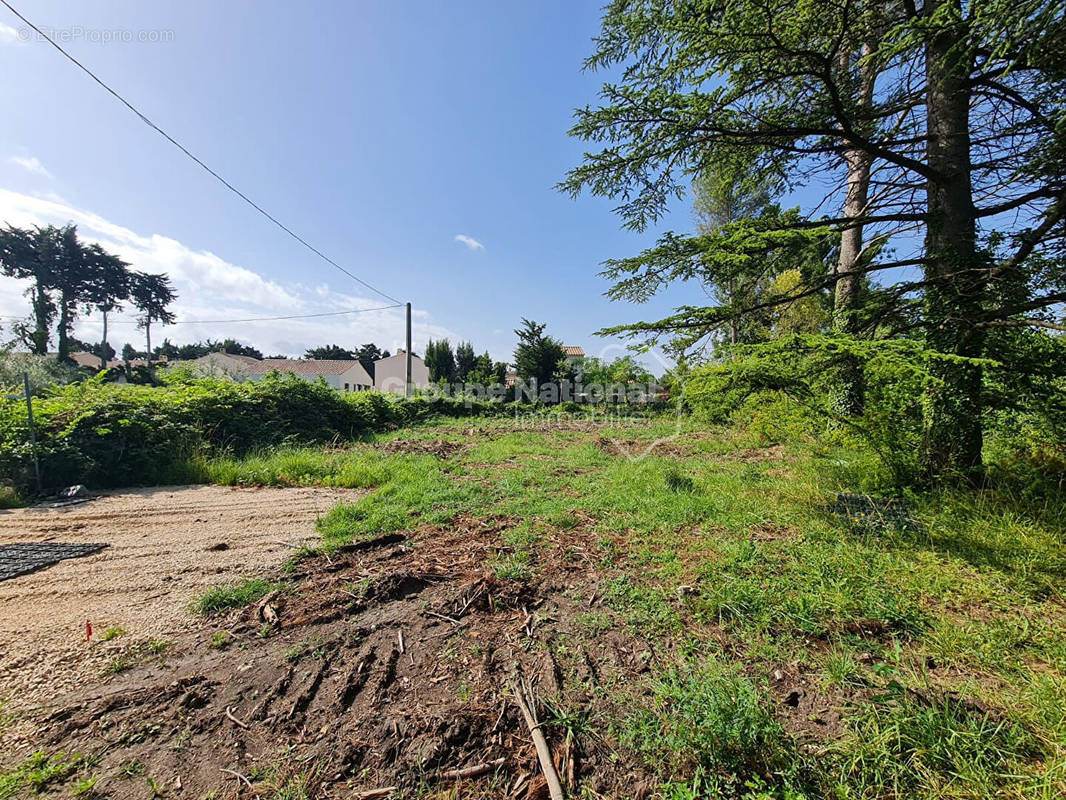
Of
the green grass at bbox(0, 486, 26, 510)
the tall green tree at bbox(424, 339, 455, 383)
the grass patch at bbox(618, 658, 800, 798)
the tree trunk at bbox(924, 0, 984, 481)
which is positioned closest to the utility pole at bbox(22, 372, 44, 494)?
the green grass at bbox(0, 486, 26, 510)

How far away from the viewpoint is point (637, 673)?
193 cm

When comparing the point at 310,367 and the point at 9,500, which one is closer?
the point at 9,500

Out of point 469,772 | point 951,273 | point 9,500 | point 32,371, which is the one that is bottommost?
point 469,772

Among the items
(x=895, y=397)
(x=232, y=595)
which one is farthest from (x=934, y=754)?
(x=232, y=595)

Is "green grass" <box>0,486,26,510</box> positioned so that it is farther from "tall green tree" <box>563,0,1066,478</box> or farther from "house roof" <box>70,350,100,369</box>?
"house roof" <box>70,350,100,369</box>

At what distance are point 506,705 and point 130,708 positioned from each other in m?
1.86

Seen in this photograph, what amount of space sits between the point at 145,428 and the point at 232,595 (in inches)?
239

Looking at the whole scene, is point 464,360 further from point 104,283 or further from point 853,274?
point 104,283

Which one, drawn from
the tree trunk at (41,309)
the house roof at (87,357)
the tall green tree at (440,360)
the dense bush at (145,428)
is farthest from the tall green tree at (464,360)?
the house roof at (87,357)

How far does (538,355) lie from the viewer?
61.4 feet

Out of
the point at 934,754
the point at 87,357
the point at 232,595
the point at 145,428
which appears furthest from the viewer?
the point at 87,357

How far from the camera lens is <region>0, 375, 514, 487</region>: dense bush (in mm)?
5391

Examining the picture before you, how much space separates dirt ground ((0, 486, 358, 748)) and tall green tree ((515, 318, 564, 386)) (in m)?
14.0

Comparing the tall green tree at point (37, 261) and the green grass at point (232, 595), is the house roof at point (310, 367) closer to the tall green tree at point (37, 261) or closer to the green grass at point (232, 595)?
the tall green tree at point (37, 261)
